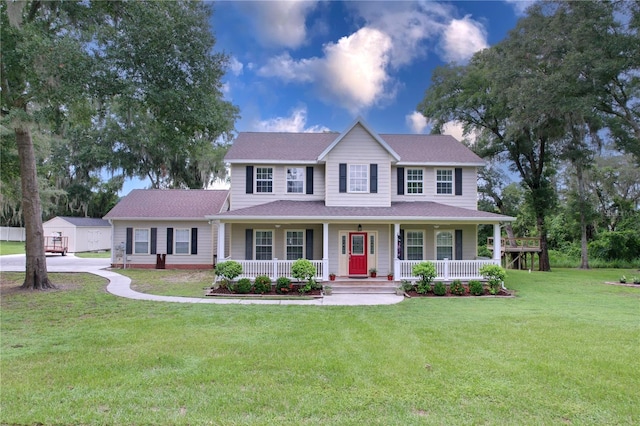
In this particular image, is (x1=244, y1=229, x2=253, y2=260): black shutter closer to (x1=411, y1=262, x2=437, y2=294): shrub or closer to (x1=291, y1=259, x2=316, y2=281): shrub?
(x1=291, y1=259, x2=316, y2=281): shrub

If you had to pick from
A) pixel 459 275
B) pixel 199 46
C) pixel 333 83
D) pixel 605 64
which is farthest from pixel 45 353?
pixel 605 64

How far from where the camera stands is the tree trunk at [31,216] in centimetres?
1188

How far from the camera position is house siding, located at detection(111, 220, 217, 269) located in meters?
18.9

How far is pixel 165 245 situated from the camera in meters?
19.0

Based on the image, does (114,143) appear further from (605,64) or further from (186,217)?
(605,64)

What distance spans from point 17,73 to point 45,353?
8913mm

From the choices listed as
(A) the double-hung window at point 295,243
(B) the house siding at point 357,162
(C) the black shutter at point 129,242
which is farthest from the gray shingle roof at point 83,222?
(B) the house siding at point 357,162

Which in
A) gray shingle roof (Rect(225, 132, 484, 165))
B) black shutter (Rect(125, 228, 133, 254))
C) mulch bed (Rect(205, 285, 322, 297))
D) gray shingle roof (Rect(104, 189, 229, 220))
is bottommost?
mulch bed (Rect(205, 285, 322, 297))

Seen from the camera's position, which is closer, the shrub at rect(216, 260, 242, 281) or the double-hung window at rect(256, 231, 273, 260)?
the shrub at rect(216, 260, 242, 281)

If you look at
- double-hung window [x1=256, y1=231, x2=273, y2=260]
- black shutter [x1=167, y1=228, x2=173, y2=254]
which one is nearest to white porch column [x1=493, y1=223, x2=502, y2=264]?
double-hung window [x1=256, y1=231, x2=273, y2=260]

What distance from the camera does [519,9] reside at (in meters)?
18.7

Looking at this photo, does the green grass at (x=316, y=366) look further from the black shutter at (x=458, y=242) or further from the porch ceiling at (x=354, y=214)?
the black shutter at (x=458, y=242)

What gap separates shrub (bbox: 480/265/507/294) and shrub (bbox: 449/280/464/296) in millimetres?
992

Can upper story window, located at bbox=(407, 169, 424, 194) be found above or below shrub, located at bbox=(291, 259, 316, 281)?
above
